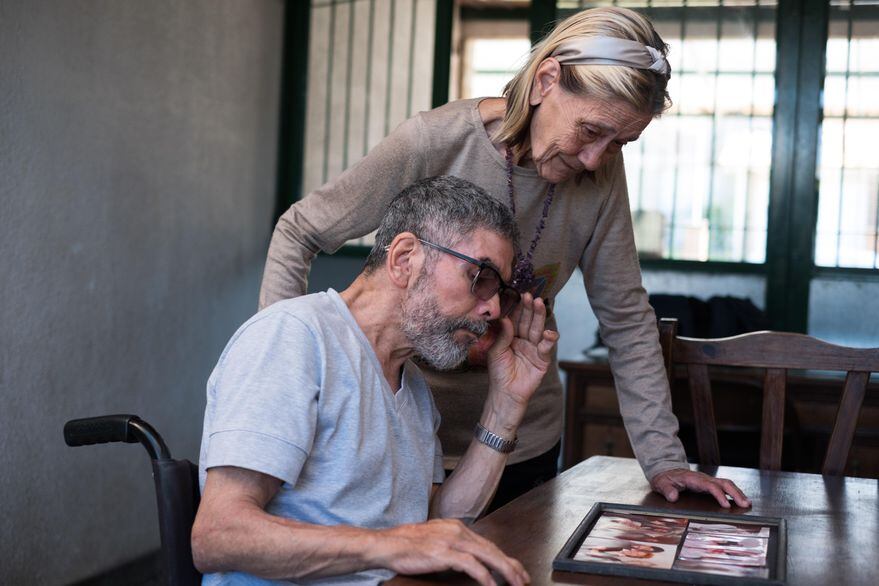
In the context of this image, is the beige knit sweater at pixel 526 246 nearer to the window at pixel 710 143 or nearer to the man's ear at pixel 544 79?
the man's ear at pixel 544 79

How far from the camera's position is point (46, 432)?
10.1ft

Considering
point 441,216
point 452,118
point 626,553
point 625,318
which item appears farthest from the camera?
point 625,318

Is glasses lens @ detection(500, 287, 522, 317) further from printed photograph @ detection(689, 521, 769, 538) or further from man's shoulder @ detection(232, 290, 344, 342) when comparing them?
printed photograph @ detection(689, 521, 769, 538)

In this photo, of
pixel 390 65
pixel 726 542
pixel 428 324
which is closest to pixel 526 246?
pixel 428 324

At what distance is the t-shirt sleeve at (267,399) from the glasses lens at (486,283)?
0.94 ft

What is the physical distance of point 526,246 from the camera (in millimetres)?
1893

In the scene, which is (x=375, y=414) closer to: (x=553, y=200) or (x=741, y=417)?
(x=553, y=200)

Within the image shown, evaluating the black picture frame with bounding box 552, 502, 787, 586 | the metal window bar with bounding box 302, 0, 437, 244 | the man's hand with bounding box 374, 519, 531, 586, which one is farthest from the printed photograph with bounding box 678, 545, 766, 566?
the metal window bar with bounding box 302, 0, 437, 244

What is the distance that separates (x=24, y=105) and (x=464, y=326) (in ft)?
6.41

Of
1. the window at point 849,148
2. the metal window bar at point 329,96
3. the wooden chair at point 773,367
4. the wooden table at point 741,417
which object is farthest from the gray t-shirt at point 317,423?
the metal window bar at point 329,96

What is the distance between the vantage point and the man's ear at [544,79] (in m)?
1.67

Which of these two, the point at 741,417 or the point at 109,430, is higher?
the point at 109,430

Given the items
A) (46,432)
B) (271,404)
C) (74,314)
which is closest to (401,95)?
(74,314)

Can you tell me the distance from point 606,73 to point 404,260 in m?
0.45
